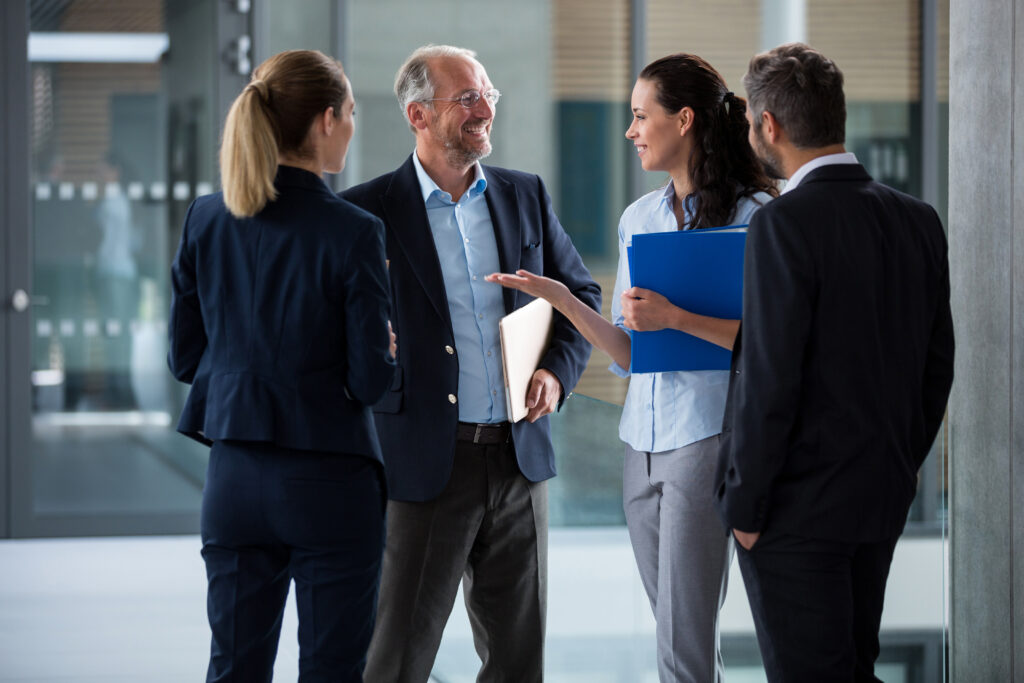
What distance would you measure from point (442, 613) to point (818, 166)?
1.18 m

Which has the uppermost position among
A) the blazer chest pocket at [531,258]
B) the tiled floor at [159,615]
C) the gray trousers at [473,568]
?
the blazer chest pocket at [531,258]

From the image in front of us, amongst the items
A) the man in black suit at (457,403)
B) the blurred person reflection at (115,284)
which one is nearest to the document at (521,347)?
the man in black suit at (457,403)

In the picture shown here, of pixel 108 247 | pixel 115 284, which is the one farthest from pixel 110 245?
pixel 115 284

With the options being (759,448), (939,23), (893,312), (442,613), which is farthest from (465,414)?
(939,23)

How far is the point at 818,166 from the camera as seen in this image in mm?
1657

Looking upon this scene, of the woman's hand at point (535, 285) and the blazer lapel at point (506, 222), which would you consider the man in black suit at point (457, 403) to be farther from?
the woman's hand at point (535, 285)

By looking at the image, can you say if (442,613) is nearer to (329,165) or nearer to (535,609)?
(535,609)

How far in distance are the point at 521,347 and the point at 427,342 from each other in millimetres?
188

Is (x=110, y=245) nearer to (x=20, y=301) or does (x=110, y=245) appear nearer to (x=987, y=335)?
(x=20, y=301)

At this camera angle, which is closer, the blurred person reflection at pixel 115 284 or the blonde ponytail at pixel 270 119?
the blonde ponytail at pixel 270 119

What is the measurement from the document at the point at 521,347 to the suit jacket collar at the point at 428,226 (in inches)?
2.9

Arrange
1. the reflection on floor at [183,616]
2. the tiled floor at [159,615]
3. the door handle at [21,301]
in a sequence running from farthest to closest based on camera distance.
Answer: the door handle at [21,301] < the tiled floor at [159,615] < the reflection on floor at [183,616]

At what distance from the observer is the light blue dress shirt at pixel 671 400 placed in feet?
6.59

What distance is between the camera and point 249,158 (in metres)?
1.73
